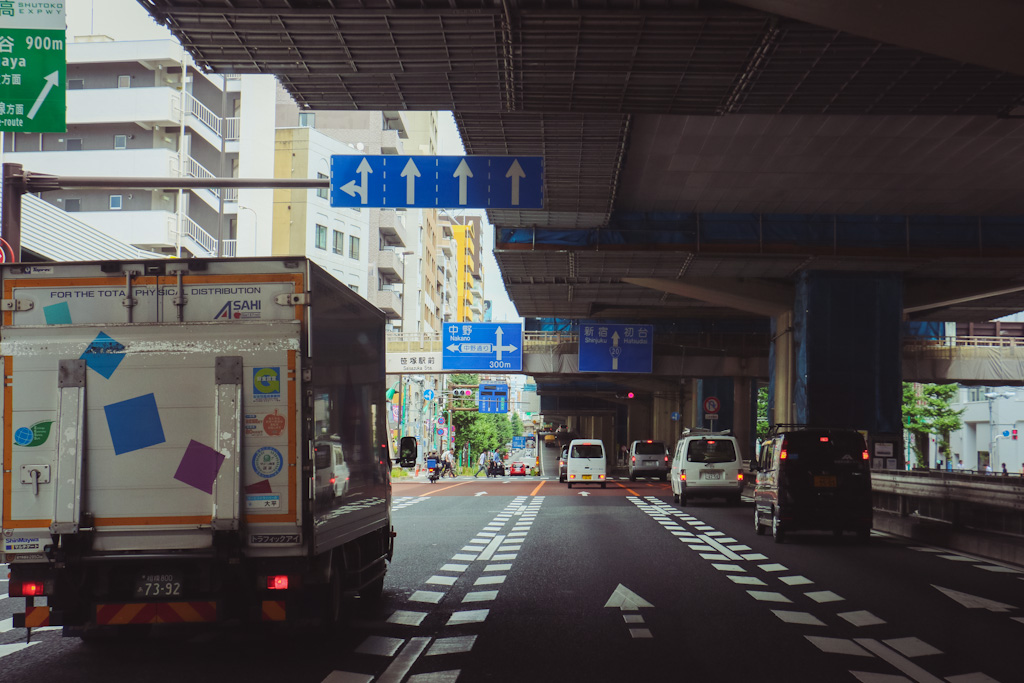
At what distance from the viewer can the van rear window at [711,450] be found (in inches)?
1198

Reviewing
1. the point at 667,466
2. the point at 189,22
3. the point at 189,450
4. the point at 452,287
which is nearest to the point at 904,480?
the point at 189,22

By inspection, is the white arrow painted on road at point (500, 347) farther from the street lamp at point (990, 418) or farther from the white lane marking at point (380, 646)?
the street lamp at point (990, 418)

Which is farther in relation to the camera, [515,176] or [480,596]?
[515,176]

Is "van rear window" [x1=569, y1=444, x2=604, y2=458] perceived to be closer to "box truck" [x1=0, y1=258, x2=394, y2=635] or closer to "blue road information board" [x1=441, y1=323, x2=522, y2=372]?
"blue road information board" [x1=441, y1=323, x2=522, y2=372]

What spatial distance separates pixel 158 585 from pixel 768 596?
657cm

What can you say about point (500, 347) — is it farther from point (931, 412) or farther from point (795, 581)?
point (931, 412)

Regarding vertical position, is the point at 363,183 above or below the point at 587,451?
above

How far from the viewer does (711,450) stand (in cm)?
3047

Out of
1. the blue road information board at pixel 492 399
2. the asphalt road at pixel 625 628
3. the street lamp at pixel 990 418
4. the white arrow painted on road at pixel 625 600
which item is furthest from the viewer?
the blue road information board at pixel 492 399

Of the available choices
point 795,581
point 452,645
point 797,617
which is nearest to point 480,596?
point 452,645

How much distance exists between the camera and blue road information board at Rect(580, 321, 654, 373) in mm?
44969

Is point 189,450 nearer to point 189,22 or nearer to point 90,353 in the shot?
point 90,353

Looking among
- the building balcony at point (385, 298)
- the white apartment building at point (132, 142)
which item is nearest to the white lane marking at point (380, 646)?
the white apartment building at point (132, 142)

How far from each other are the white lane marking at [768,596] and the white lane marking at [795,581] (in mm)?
942
